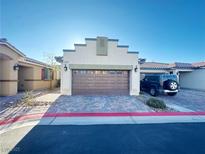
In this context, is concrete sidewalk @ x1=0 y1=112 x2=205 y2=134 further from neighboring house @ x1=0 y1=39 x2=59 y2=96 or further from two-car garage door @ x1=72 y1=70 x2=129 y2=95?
neighboring house @ x1=0 y1=39 x2=59 y2=96

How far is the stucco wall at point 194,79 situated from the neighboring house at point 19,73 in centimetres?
2023

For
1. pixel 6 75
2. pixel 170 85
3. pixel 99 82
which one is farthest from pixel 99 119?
pixel 6 75

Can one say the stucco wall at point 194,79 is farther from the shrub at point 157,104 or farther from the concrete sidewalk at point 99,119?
the concrete sidewalk at point 99,119

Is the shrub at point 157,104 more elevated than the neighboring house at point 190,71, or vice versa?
the neighboring house at point 190,71

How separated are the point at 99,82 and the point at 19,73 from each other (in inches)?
376

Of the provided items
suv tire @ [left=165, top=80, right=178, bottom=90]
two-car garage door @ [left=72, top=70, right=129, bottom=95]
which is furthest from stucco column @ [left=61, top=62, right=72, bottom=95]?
suv tire @ [left=165, top=80, right=178, bottom=90]

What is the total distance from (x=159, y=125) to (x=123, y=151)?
3.09m

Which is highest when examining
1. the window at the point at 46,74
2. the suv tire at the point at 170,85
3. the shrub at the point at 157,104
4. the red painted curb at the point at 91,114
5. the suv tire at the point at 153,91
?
the window at the point at 46,74

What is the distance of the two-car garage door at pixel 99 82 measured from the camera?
14.7 m

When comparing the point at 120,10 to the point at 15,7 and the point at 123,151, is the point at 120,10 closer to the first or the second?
the point at 15,7

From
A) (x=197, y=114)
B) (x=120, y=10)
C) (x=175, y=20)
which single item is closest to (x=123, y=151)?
(x=197, y=114)

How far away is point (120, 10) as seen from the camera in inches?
476

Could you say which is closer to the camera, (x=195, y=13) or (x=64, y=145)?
(x=64, y=145)

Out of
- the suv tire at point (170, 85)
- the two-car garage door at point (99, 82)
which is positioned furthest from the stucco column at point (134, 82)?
the suv tire at point (170, 85)
